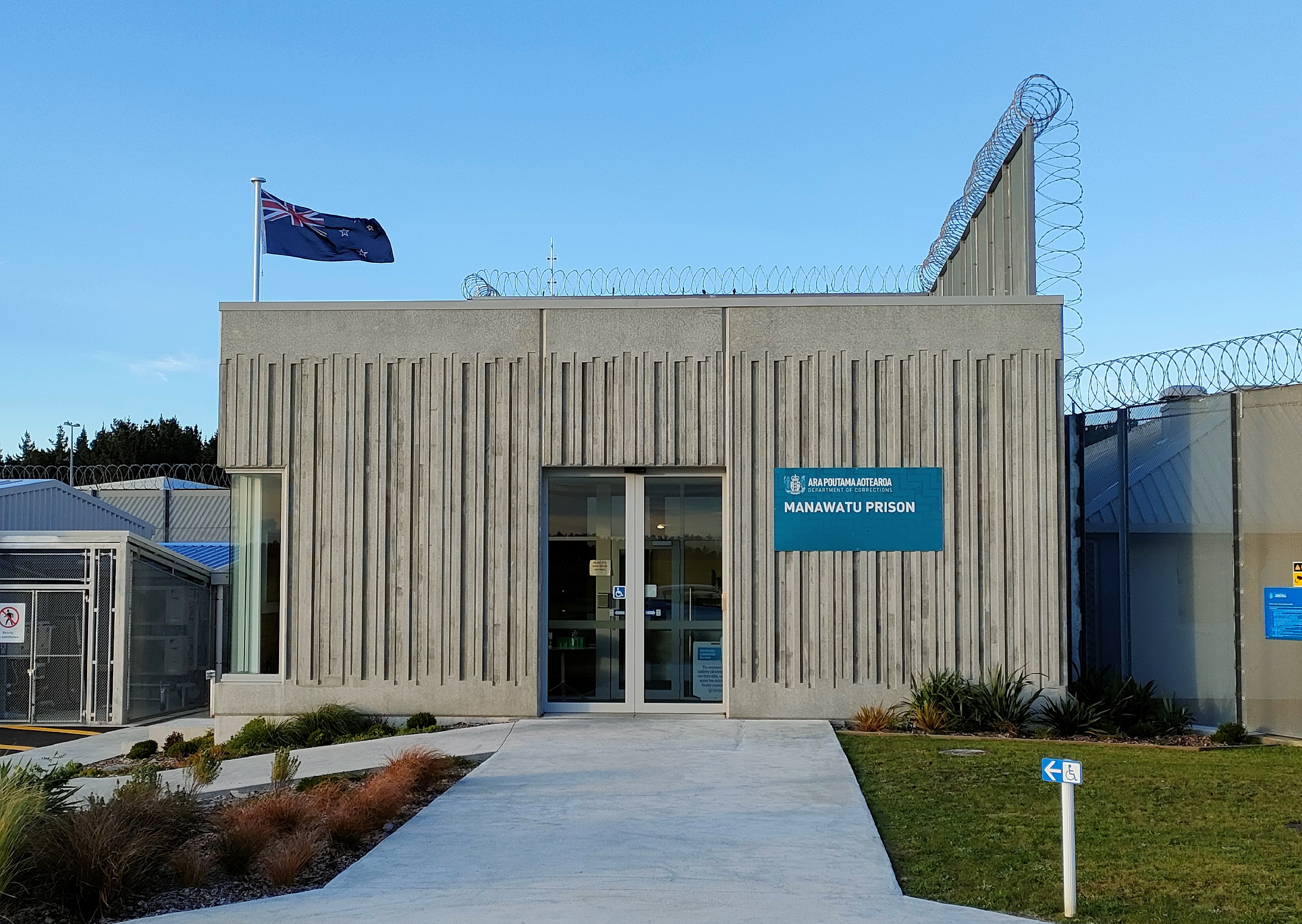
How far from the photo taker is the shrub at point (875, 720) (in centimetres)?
1229

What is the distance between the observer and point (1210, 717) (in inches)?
506

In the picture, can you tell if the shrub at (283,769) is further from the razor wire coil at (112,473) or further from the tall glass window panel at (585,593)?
the razor wire coil at (112,473)

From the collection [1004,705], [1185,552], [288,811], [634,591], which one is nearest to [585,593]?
[634,591]

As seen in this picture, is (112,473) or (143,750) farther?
(112,473)

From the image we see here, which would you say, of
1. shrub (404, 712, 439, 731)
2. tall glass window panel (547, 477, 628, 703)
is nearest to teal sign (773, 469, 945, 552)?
tall glass window panel (547, 477, 628, 703)

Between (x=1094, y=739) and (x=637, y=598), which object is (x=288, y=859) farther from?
(x=1094, y=739)

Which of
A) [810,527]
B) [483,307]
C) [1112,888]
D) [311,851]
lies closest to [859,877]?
[1112,888]

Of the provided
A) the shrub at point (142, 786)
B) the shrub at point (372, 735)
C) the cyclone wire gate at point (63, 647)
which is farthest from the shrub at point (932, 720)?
the cyclone wire gate at point (63, 647)

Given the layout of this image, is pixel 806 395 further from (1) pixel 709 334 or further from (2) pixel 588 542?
(2) pixel 588 542

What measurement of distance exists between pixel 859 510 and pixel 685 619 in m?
2.30

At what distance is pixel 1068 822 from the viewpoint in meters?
6.14

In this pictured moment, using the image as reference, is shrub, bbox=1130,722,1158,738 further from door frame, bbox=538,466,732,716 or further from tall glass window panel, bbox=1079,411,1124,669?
door frame, bbox=538,466,732,716

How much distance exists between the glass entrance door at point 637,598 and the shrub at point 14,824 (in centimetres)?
665

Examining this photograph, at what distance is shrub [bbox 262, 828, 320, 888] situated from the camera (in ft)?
22.3
